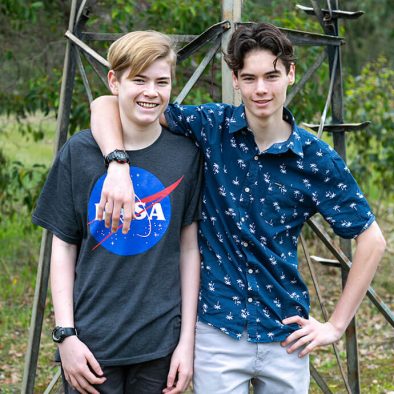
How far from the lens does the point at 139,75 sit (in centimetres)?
281

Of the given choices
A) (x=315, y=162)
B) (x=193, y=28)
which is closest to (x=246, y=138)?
(x=315, y=162)

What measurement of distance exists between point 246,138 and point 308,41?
1.11m

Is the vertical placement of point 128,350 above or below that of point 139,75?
below

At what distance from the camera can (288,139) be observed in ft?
9.52

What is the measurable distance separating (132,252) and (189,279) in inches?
9.4

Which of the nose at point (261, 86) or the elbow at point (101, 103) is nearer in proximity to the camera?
the nose at point (261, 86)

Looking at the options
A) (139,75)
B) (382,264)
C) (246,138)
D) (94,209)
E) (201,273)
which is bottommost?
(382,264)

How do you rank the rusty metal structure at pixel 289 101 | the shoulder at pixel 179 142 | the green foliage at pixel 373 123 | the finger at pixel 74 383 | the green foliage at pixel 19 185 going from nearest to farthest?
the finger at pixel 74 383
the shoulder at pixel 179 142
the rusty metal structure at pixel 289 101
the green foliage at pixel 19 185
the green foliage at pixel 373 123

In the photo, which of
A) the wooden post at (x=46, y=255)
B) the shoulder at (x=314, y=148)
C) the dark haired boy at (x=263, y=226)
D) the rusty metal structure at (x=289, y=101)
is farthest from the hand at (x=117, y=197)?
the wooden post at (x=46, y=255)

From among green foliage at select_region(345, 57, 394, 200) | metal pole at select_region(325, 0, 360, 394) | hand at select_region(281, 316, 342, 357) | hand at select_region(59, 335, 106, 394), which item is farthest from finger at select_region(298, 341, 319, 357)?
green foliage at select_region(345, 57, 394, 200)

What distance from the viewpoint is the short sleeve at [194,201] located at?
2.95m

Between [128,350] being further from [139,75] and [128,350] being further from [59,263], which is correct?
[139,75]

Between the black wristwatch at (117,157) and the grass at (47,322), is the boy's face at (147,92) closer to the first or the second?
the black wristwatch at (117,157)

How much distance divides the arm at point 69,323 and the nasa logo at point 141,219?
14 centimetres
